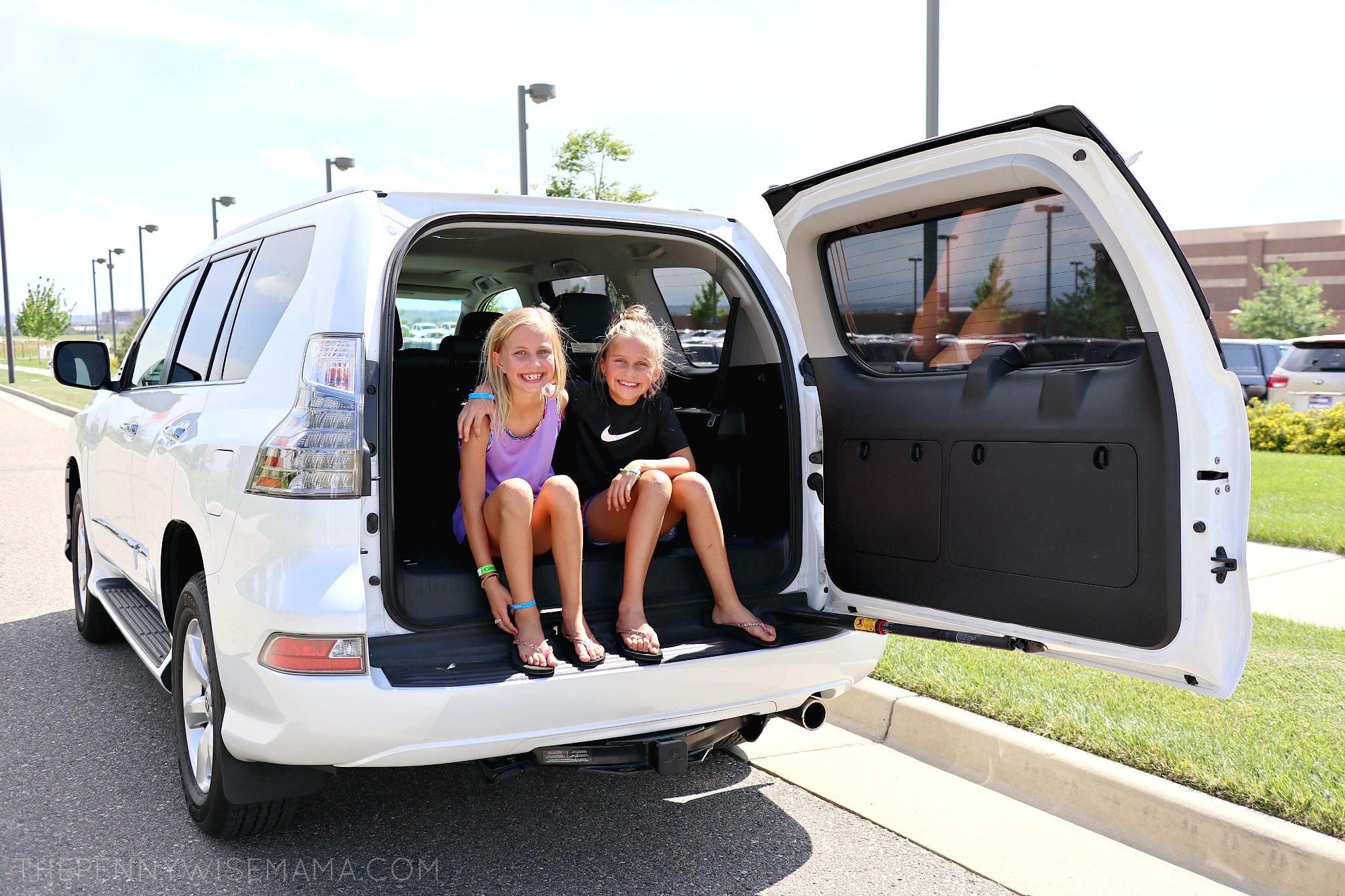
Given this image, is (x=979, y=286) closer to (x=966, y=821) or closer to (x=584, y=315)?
(x=966, y=821)

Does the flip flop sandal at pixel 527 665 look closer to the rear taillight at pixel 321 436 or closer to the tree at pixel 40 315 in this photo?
the rear taillight at pixel 321 436

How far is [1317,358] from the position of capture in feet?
54.9

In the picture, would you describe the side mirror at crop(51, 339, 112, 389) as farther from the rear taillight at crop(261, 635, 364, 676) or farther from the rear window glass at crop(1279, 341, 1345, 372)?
the rear window glass at crop(1279, 341, 1345, 372)

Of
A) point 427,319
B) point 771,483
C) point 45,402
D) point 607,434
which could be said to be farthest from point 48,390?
point 771,483

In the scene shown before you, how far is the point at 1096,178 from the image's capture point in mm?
2631

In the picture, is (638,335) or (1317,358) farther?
(1317,358)

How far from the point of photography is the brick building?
7331cm

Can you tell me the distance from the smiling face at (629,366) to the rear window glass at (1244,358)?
64.4ft

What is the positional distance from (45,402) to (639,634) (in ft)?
91.0

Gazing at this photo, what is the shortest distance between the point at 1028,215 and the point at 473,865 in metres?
2.43

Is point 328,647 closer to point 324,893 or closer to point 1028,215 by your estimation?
point 324,893

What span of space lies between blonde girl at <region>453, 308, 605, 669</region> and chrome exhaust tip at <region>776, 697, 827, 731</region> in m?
0.66

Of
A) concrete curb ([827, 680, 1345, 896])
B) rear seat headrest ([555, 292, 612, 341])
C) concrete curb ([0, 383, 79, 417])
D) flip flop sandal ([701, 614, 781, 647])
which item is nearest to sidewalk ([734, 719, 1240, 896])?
concrete curb ([827, 680, 1345, 896])

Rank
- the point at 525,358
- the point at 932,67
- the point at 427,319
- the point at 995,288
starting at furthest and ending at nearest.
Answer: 1. the point at 932,67
2. the point at 427,319
3. the point at 525,358
4. the point at 995,288
